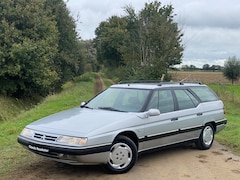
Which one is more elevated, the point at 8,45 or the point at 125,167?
the point at 8,45

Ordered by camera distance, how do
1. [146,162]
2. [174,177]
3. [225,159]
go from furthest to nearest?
[225,159]
[146,162]
[174,177]

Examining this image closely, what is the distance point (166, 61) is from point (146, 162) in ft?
58.6

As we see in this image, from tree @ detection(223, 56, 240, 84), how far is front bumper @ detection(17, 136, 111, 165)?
57861 mm

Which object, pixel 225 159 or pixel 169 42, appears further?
pixel 169 42

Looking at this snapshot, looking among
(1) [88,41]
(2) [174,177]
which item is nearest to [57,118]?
(2) [174,177]

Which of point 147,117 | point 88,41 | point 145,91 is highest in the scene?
point 88,41

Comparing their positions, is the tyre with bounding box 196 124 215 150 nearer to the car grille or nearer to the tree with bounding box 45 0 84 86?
the car grille

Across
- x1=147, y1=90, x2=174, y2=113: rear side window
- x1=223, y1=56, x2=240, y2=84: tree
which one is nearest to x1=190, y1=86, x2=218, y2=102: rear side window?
x1=147, y1=90, x2=174, y2=113: rear side window

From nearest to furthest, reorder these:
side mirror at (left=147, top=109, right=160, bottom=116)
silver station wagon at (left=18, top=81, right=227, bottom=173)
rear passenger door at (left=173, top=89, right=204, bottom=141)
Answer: silver station wagon at (left=18, top=81, right=227, bottom=173)
side mirror at (left=147, top=109, right=160, bottom=116)
rear passenger door at (left=173, top=89, right=204, bottom=141)

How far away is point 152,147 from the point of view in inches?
283

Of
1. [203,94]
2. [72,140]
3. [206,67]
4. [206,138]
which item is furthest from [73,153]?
[206,67]

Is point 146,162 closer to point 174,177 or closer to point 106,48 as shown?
point 174,177

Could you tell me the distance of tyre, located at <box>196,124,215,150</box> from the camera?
8.62m

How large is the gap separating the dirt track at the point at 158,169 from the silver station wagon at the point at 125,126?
1.09 ft
